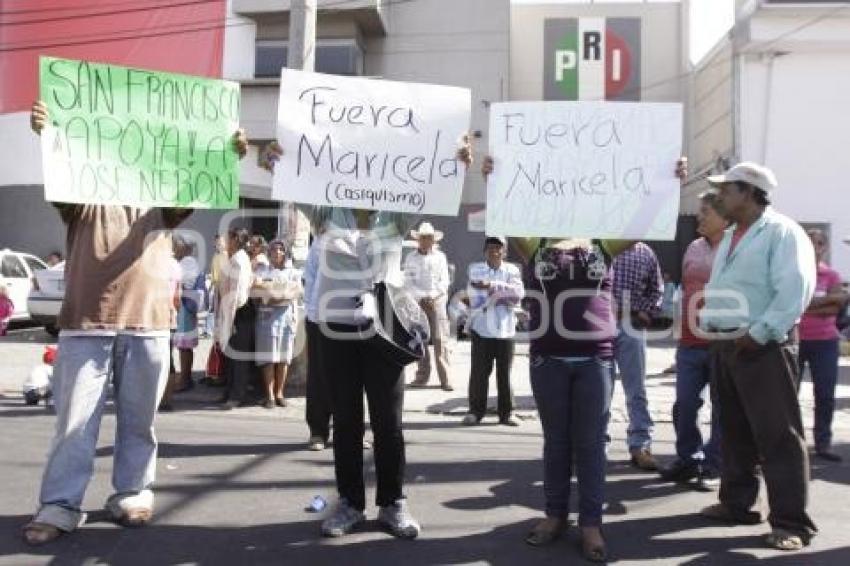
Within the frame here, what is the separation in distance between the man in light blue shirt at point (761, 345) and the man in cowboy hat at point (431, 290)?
5047mm

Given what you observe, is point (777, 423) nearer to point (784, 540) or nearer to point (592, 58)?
point (784, 540)

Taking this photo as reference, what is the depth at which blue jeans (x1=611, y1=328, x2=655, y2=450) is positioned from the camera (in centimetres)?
587

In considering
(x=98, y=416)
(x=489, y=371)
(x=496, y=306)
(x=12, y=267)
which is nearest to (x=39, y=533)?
(x=98, y=416)

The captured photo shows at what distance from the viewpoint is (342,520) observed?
4.13 m

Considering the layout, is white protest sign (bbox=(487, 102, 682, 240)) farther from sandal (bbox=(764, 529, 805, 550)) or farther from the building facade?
the building facade

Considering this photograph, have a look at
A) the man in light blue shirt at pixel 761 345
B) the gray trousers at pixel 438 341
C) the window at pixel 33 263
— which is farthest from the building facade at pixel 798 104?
the window at pixel 33 263

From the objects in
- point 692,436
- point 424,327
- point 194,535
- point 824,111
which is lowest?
point 194,535

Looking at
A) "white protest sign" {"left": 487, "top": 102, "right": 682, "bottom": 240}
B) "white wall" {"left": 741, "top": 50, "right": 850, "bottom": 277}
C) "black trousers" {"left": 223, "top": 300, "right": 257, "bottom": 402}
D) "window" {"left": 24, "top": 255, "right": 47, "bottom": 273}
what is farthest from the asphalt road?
"white wall" {"left": 741, "top": 50, "right": 850, "bottom": 277}

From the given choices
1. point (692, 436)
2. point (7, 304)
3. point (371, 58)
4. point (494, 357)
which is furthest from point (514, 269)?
point (371, 58)

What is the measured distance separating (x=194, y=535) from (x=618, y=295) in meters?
3.28

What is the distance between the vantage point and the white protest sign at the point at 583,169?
4387 mm

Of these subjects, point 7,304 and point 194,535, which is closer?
point 194,535

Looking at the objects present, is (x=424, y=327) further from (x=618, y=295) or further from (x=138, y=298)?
(x=618, y=295)

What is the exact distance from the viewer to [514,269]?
781cm
